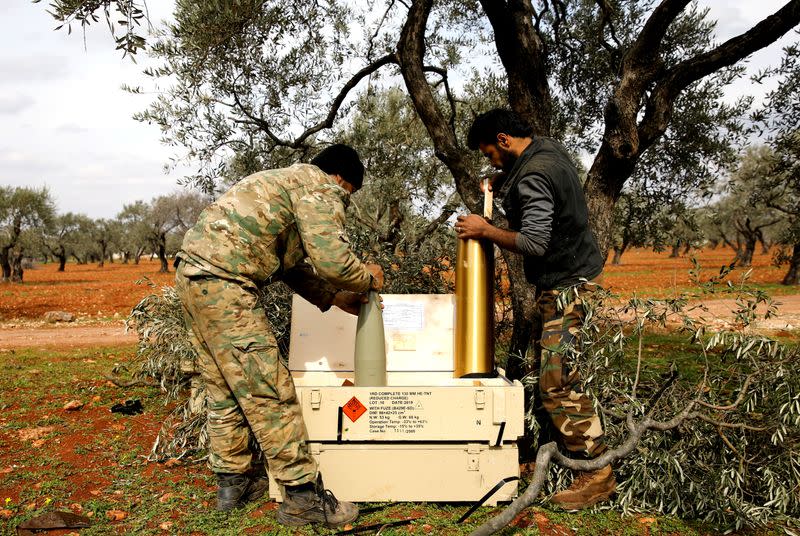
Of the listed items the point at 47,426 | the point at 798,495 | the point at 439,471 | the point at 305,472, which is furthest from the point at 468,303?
the point at 47,426

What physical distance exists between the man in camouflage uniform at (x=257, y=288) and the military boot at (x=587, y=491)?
4.44ft

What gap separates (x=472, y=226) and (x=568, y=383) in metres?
1.21

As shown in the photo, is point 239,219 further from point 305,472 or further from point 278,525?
point 278,525

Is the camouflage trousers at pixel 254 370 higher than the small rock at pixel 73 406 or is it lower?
higher

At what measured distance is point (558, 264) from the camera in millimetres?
3832

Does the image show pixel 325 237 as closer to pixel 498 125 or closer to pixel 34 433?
pixel 498 125

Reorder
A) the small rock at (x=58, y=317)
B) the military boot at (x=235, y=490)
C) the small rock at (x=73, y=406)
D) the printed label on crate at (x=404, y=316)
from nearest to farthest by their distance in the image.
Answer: the military boot at (x=235, y=490)
the printed label on crate at (x=404, y=316)
the small rock at (x=73, y=406)
the small rock at (x=58, y=317)

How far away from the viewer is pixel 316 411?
12.0ft

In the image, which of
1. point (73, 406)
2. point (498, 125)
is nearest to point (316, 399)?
point (498, 125)

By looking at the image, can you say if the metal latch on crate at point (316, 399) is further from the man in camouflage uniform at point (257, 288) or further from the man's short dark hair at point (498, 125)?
the man's short dark hair at point (498, 125)

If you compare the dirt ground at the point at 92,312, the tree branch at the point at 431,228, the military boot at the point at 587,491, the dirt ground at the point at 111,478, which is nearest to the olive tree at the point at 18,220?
the dirt ground at the point at 92,312

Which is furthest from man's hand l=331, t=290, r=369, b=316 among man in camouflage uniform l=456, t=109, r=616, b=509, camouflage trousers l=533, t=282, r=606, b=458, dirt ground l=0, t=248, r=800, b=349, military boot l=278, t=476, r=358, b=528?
dirt ground l=0, t=248, r=800, b=349

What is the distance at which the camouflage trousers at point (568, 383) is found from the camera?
3709mm

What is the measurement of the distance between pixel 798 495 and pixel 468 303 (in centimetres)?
236
